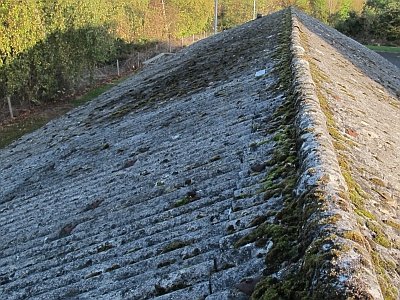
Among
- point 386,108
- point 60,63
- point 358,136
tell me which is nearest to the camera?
point 358,136

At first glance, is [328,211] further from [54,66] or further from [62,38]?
[62,38]

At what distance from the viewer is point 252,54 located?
7.57m

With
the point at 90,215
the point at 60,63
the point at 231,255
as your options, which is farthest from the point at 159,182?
the point at 60,63

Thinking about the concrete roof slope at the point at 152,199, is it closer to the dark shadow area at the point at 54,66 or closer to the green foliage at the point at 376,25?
the dark shadow area at the point at 54,66

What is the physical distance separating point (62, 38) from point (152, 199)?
62.3 feet

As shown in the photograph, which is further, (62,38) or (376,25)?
(376,25)

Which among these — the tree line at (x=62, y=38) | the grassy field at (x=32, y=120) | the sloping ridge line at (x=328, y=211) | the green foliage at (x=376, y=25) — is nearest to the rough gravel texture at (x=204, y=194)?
the sloping ridge line at (x=328, y=211)

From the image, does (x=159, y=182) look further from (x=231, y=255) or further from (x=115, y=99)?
(x=115, y=99)

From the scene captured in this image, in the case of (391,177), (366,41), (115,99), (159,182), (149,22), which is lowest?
(366,41)

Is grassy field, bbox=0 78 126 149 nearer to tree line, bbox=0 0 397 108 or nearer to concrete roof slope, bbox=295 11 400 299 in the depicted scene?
tree line, bbox=0 0 397 108

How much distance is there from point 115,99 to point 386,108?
18.4 feet

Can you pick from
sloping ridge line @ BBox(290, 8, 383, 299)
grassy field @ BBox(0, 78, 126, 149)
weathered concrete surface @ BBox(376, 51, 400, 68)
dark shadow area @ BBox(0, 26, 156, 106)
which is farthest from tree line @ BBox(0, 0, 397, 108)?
sloping ridge line @ BBox(290, 8, 383, 299)

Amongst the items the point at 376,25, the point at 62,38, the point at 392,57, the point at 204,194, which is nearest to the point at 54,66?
the point at 62,38

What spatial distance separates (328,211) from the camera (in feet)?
6.89
